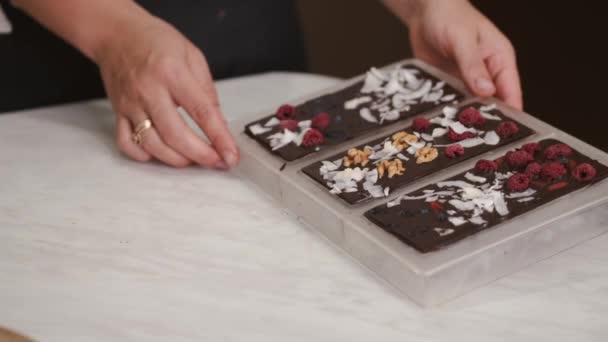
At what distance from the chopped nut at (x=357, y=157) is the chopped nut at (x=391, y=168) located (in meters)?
0.03

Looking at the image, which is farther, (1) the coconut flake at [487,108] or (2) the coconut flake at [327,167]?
(1) the coconut flake at [487,108]

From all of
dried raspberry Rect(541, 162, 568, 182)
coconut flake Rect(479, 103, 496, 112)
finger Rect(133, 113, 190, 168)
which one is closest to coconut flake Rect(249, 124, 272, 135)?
finger Rect(133, 113, 190, 168)

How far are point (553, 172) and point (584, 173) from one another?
0.13 ft

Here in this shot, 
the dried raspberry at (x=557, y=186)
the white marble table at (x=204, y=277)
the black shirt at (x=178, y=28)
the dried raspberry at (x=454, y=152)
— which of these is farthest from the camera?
the black shirt at (x=178, y=28)

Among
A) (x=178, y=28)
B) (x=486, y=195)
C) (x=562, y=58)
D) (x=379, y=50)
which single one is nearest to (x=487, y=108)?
(x=486, y=195)

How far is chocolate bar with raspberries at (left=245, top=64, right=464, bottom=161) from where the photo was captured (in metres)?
1.18

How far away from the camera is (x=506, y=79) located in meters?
1.26

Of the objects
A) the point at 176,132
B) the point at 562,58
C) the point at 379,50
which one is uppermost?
the point at 176,132

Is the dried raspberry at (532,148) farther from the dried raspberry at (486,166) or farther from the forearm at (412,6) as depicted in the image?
the forearm at (412,6)

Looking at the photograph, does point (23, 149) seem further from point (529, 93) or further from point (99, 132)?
point (529, 93)

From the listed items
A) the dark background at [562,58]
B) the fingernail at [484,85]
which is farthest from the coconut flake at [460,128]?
the dark background at [562,58]

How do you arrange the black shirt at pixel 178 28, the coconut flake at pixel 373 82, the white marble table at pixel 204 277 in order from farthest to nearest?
the black shirt at pixel 178 28 → the coconut flake at pixel 373 82 → the white marble table at pixel 204 277

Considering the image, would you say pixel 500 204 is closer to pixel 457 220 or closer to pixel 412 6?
pixel 457 220

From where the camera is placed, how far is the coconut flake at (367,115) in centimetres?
122
